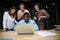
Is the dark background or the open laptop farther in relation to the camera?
the dark background

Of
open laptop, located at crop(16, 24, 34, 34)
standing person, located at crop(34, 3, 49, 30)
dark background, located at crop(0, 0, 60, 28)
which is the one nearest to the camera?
open laptop, located at crop(16, 24, 34, 34)

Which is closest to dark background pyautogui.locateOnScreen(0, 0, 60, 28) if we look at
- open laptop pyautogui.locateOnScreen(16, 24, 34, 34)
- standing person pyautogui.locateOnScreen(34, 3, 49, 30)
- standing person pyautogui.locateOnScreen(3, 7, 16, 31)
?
standing person pyautogui.locateOnScreen(34, 3, 49, 30)

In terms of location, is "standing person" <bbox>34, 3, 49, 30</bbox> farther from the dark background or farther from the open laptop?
the open laptop

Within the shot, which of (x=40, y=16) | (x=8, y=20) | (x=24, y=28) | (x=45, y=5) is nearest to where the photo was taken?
(x=24, y=28)

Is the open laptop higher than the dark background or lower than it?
lower

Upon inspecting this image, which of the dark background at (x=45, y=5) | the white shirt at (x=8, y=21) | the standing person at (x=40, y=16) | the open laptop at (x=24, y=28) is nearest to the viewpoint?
the open laptop at (x=24, y=28)

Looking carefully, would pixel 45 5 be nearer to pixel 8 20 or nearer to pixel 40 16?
pixel 40 16

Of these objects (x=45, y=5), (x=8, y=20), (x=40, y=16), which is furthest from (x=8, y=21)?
(x=45, y=5)

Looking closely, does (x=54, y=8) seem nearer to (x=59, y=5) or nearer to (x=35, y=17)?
(x=59, y=5)

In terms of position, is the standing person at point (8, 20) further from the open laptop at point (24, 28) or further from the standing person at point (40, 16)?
the open laptop at point (24, 28)

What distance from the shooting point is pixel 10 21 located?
3146mm

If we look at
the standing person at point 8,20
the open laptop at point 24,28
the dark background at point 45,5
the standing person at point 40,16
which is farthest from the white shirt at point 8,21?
the dark background at point 45,5

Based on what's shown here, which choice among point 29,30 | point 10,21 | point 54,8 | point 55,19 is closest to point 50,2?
point 54,8

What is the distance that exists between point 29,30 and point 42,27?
69.4 inches
